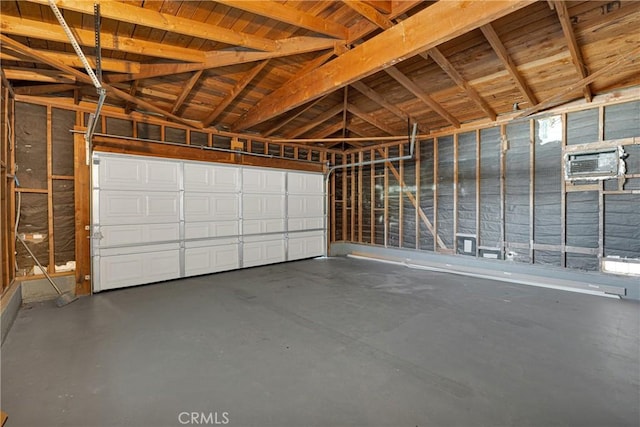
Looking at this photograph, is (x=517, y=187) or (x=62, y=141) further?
(x=517, y=187)

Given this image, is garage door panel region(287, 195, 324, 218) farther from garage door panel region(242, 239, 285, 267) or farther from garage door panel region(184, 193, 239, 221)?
garage door panel region(184, 193, 239, 221)

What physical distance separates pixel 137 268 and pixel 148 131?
234 centimetres

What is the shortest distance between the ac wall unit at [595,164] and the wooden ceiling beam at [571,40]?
0.91 metres

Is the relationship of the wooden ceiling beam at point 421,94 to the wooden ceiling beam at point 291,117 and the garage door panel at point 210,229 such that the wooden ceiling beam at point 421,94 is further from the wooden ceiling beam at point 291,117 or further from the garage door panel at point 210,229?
the garage door panel at point 210,229

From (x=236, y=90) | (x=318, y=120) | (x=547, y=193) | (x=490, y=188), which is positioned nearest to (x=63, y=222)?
(x=236, y=90)

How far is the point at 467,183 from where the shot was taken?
591cm

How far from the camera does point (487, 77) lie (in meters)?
4.38

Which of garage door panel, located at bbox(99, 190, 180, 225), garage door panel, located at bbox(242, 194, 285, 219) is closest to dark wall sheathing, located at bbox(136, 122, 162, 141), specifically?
garage door panel, located at bbox(99, 190, 180, 225)

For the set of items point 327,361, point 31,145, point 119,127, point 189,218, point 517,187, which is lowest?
point 327,361

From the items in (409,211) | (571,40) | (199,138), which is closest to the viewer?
(571,40)

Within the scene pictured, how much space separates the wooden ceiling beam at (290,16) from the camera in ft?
8.60

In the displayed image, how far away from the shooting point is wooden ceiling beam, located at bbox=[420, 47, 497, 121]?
371 cm

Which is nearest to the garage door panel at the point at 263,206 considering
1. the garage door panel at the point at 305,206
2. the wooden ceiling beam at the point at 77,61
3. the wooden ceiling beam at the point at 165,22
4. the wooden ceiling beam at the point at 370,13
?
the garage door panel at the point at 305,206

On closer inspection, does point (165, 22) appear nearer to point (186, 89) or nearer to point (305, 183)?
point (186, 89)
